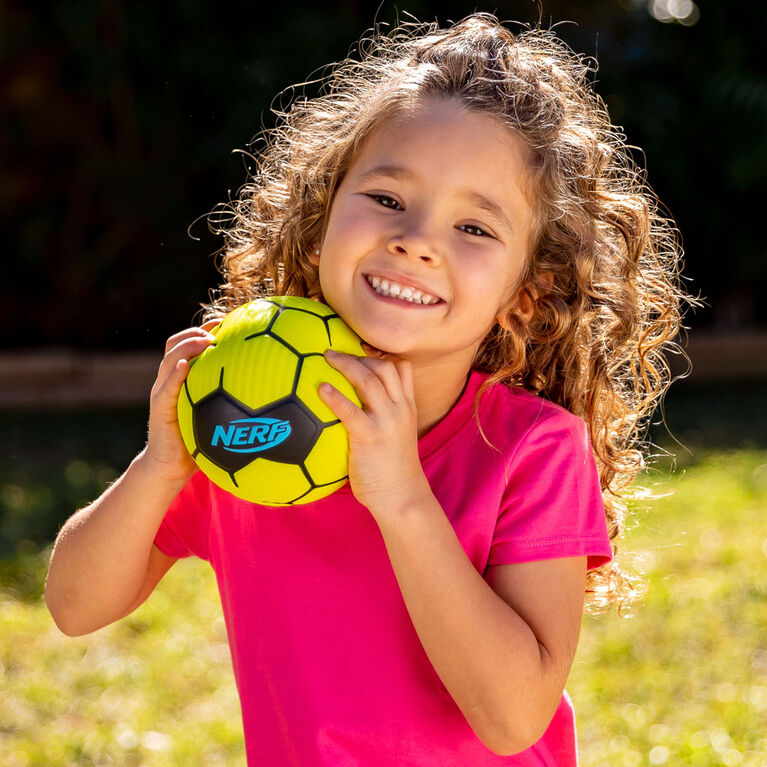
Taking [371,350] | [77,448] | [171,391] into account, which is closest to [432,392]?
[371,350]

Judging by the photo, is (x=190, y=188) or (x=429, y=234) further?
(x=190, y=188)

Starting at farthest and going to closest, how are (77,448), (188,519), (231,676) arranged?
1. (77,448)
2. (231,676)
3. (188,519)

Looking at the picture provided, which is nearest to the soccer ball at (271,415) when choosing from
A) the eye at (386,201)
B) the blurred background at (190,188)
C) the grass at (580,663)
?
the eye at (386,201)

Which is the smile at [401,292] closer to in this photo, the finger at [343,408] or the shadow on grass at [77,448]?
the finger at [343,408]

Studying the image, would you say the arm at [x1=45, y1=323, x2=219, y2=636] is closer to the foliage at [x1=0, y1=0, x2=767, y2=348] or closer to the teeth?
the teeth

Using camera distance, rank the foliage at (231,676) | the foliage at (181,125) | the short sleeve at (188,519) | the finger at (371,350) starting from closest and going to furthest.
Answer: the finger at (371,350)
the short sleeve at (188,519)
the foliage at (231,676)
the foliage at (181,125)

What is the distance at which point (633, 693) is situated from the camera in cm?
381

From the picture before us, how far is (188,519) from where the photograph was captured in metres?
2.18

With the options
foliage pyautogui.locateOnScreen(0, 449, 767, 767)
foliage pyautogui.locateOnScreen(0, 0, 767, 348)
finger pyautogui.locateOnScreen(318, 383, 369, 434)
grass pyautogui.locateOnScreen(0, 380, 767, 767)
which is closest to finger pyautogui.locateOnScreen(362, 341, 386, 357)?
finger pyautogui.locateOnScreen(318, 383, 369, 434)

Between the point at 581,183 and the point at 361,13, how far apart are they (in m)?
7.11

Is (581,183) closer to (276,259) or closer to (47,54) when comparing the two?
(276,259)

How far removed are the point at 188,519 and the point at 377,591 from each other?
19.3 inches

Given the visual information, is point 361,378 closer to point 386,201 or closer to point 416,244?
point 416,244

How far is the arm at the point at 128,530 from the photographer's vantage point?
191 centimetres
